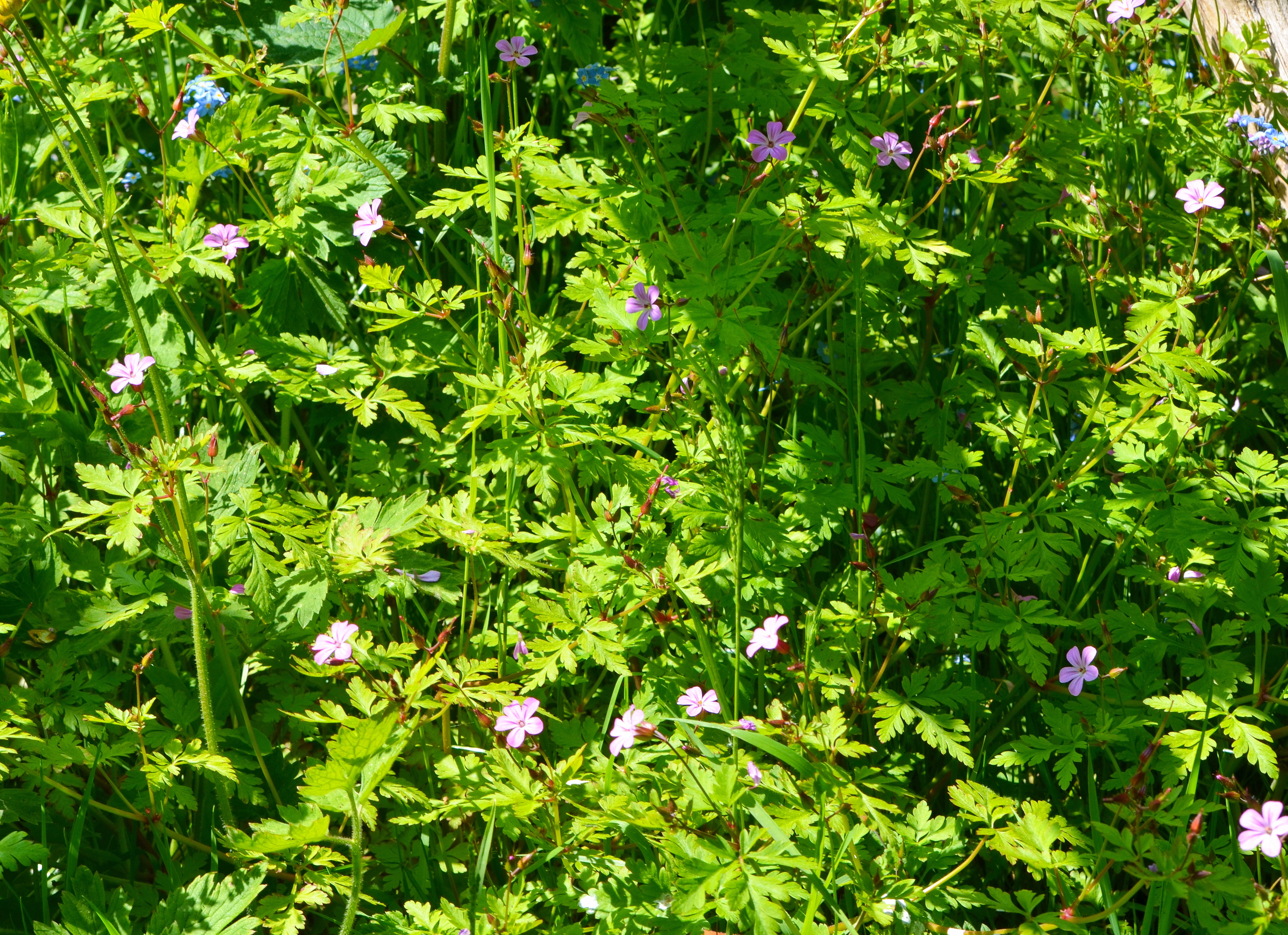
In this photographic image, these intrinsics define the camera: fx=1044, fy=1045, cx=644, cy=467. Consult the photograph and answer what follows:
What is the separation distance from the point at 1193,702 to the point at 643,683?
971mm

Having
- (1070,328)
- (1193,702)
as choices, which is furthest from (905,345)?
(1193,702)

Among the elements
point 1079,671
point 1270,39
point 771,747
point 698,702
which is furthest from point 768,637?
point 1270,39

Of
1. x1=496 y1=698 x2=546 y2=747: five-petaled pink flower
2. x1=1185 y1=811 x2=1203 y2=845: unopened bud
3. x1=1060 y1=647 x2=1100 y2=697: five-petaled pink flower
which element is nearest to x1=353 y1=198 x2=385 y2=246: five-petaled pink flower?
x1=496 y1=698 x2=546 y2=747: five-petaled pink flower

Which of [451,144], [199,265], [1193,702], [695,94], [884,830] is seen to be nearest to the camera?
[884,830]

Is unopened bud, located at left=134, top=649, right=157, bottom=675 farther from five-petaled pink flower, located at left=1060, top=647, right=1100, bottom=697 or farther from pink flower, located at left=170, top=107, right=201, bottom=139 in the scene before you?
five-petaled pink flower, located at left=1060, top=647, right=1100, bottom=697

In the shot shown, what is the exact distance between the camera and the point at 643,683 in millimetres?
1994

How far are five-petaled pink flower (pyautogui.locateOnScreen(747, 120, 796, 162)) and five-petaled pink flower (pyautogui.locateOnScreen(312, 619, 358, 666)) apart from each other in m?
1.19

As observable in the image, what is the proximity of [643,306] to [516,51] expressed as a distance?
2.56 ft

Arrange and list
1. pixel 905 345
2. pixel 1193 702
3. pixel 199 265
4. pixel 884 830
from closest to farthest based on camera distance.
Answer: pixel 884 830 → pixel 1193 702 → pixel 199 265 → pixel 905 345

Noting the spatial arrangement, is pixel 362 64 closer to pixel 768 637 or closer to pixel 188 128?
pixel 188 128

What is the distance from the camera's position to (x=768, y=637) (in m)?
1.83

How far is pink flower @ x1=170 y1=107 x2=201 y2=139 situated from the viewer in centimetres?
217

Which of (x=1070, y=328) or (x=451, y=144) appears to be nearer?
(x=1070, y=328)

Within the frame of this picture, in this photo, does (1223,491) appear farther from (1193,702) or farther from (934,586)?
(934,586)
